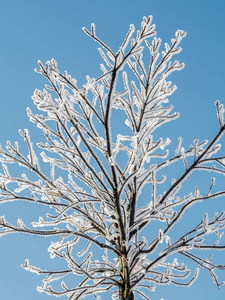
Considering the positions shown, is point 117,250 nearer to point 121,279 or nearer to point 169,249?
point 121,279

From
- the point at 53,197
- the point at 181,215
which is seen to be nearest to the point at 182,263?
the point at 181,215

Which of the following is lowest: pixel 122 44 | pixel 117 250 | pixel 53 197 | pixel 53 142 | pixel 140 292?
pixel 140 292

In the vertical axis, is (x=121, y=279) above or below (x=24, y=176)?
below

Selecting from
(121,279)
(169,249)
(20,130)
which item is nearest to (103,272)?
(121,279)

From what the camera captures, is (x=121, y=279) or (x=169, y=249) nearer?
(x=169, y=249)

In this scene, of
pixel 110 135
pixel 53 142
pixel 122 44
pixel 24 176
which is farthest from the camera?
pixel 53 142

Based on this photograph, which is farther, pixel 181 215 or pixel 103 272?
pixel 103 272

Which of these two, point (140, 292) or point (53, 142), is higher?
point (53, 142)

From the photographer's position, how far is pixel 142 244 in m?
3.32

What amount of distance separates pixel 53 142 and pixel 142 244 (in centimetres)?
162

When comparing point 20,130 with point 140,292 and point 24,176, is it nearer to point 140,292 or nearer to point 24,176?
point 24,176

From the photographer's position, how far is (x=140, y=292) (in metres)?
3.99

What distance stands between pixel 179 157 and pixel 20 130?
6.14ft

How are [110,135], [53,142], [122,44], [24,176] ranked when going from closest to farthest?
[122,44] → [110,135] → [24,176] → [53,142]
